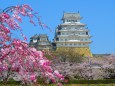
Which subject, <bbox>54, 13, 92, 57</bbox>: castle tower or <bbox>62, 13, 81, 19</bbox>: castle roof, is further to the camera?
<bbox>62, 13, 81, 19</bbox>: castle roof

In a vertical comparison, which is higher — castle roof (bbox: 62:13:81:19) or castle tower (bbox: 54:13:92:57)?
castle roof (bbox: 62:13:81:19)

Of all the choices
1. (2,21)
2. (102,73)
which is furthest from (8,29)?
(102,73)

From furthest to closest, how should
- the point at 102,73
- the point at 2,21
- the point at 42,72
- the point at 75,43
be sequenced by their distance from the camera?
the point at 75,43, the point at 102,73, the point at 2,21, the point at 42,72

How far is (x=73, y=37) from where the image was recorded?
6894cm

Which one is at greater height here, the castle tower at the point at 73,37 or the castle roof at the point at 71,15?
the castle roof at the point at 71,15

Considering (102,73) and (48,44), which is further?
(48,44)

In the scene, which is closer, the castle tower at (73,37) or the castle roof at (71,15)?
the castle tower at (73,37)

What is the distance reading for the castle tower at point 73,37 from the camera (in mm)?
67812

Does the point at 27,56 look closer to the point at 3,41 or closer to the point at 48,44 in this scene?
the point at 3,41

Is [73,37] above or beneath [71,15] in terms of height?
beneath

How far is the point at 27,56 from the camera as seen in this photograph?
6.27 m

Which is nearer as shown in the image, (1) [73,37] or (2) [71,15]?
→ (1) [73,37]

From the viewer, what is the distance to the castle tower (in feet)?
222

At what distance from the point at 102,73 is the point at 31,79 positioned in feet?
86.1
